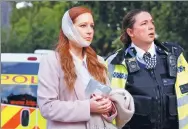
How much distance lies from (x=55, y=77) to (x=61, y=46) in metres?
0.22

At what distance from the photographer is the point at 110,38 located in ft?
56.7

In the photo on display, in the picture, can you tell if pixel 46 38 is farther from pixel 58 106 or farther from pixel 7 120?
pixel 58 106

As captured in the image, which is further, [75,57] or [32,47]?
[32,47]

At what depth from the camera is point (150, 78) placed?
154 inches

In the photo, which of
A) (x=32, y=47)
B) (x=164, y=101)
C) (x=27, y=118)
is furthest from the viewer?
(x=32, y=47)

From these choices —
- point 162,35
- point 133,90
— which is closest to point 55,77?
point 133,90

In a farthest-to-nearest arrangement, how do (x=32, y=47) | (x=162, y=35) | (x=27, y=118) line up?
(x=32, y=47) → (x=162, y=35) → (x=27, y=118)

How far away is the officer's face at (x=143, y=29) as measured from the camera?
3.93 metres

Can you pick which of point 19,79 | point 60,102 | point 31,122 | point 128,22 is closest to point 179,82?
point 128,22

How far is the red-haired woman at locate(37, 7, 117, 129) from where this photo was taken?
3.25 m

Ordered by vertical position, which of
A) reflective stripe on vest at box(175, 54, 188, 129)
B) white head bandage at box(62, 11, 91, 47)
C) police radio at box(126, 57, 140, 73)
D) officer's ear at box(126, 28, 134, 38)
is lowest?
reflective stripe on vest at box(175, 54, 188, 129)

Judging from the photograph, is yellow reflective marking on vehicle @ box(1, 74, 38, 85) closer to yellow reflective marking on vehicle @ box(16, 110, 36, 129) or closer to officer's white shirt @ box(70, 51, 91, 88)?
yellow reflective marking on vehicle @ box(16, 110, 36, 129)

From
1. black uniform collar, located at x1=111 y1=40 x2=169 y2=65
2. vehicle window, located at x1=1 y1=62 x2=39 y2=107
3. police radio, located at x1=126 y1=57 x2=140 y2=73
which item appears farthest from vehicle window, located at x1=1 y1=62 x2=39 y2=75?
police radio, located at x1=126 y1=57 x2=140 y2=73

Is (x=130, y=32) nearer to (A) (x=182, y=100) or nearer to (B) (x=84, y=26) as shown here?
(A) (x=182, y=100)
